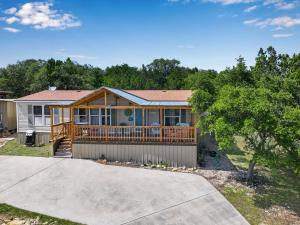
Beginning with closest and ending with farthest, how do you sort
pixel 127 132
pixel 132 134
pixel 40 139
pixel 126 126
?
pixel 126 126 → pixel 132 134 → pixel 127 132 → pixel 40 139

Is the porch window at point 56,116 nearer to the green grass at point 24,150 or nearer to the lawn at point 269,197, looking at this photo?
the green grass at point 24,150

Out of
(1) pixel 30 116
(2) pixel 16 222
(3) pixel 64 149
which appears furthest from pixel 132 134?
(1) pixel 30 116

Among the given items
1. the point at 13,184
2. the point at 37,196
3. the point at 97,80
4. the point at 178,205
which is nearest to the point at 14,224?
the point at 37,196

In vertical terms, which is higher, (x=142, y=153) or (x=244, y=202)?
(x=142, y=153)

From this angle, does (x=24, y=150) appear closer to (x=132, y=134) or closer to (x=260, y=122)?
(x=132, y=134)

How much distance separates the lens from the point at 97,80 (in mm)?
55938

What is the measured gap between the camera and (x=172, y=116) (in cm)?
1605

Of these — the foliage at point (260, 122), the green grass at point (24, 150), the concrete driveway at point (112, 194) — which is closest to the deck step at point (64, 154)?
the green grass at point (24, 150)

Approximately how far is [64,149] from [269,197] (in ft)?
36.3

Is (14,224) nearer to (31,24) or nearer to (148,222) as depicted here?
(148,222)

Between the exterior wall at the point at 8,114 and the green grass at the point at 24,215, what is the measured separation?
14434 mm

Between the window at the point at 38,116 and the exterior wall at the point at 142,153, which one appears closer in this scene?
the exterior wall at the point at 142,153

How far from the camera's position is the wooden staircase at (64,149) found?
13.9m

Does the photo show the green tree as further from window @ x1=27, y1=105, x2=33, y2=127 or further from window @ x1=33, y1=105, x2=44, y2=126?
window @ x1=27, y1=105, x2=33, y2=127
